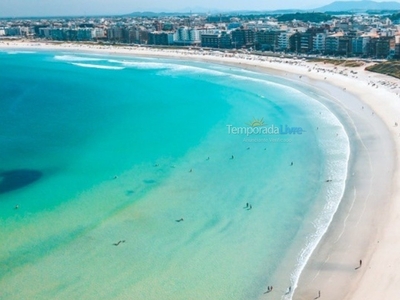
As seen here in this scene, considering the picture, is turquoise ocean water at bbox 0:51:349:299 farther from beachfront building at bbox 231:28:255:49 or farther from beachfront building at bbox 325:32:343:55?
beachfront building at bbox 231:28:255:49

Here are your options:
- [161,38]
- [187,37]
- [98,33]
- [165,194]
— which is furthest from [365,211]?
[98,33]

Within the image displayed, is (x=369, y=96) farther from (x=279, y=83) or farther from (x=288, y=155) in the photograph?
(x=288, y=155)

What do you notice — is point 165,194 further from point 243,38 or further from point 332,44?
point 243,38

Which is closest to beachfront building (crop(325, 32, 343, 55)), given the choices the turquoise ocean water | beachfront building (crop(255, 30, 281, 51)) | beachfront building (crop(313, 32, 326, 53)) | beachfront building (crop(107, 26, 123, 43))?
beachfront building (crop(313, 32, 326, 53))

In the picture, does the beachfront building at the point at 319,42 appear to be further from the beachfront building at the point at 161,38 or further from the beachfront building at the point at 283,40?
the beachfront building at the point at 161,38

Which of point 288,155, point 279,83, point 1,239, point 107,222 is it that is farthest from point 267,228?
point 279,83
